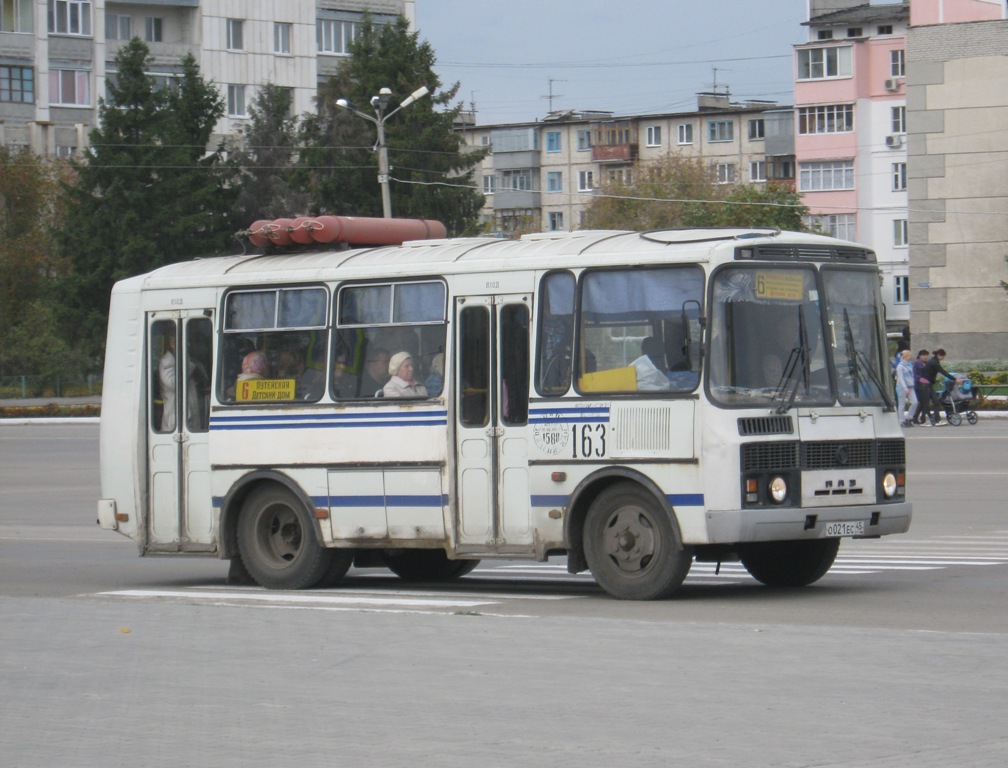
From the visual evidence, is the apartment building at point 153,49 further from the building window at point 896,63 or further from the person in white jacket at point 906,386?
the person in white jacket at point 906,386

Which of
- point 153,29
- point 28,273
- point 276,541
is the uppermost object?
point 153,29

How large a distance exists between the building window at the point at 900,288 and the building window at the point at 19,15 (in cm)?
4787

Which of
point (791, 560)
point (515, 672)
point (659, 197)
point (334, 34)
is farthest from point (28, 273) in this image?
point (515, 672)

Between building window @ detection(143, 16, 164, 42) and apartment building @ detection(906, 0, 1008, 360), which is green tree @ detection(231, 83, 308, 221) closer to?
building window @ detection(143, 16, 164, 42)

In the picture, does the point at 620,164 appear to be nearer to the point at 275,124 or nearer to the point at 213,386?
the point at 275,124

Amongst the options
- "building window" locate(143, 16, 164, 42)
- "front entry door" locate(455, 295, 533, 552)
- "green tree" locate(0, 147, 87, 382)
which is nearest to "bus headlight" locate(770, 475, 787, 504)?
"front entry door" locate(455, 295, 533, 552)

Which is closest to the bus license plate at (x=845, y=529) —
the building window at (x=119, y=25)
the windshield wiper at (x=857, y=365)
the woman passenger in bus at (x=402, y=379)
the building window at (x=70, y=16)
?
the windshield wiper at (x=857, y=365)

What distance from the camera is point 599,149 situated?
135250mm

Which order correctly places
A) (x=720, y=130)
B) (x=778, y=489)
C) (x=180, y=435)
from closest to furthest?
(x=778, y=489), (x=180, y=435), (x=720, y=130)

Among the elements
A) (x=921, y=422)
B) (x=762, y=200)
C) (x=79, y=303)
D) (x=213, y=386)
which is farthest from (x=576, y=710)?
(x=762, y=200)

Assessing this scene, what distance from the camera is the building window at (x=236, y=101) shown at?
9679cm

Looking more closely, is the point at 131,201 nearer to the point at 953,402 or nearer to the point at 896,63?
the point at 953,402

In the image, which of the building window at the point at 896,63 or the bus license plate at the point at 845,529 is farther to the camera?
the building window at the point at 896,63

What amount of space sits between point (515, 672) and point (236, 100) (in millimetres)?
90411
